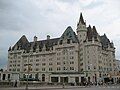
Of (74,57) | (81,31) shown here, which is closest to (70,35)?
(81,31)

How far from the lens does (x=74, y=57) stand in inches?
4107

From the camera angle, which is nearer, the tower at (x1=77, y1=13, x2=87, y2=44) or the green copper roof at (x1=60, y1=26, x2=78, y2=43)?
the tower at (x1=77, y1=13, x2=87, y2=44)

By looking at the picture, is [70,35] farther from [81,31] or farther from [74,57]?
[74,57]

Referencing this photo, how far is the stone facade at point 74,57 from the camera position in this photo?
3957 inches

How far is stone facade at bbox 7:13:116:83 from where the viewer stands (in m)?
100

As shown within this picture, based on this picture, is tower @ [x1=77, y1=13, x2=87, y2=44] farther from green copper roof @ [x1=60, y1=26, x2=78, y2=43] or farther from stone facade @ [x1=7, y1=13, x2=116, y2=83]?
green copper roof @ [x1=60, y1=26, x2=78, y2=43]

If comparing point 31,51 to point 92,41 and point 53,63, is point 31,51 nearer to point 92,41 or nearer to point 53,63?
point 53,63

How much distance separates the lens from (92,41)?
10169 centimetres

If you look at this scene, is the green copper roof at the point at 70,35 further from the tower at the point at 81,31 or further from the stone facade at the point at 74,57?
the tower at the point at 81,31

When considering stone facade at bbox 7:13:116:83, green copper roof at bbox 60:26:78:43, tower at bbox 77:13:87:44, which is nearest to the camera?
stone facade at bbox 7:13:116:83

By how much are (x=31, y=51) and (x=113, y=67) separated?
144 feet

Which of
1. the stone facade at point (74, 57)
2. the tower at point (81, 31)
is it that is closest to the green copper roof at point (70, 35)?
the stone facade at point (74, 57)

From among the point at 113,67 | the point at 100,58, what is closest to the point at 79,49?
the point at 100,58

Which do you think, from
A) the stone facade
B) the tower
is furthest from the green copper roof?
the tower
